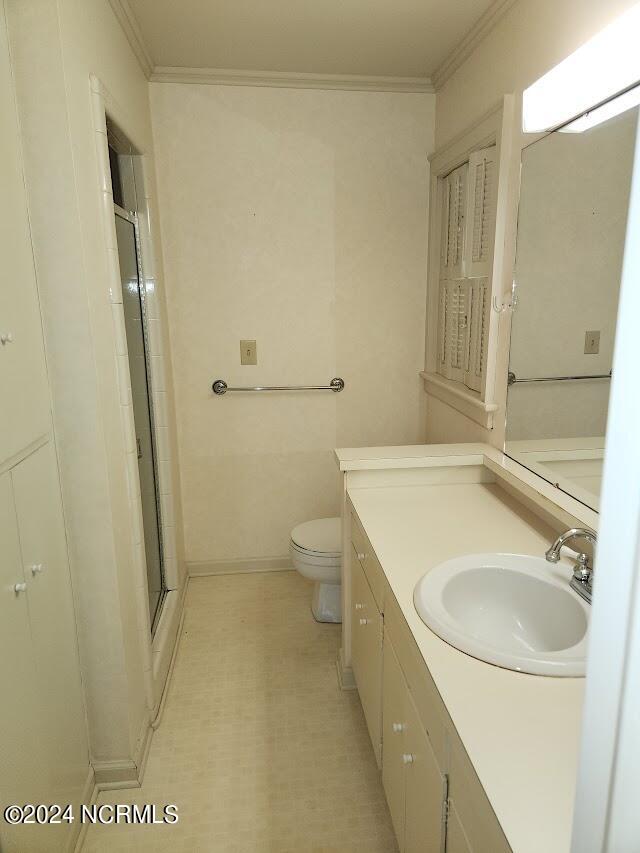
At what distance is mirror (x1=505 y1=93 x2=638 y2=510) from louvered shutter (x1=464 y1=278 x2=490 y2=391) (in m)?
0.19

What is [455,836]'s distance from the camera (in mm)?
931

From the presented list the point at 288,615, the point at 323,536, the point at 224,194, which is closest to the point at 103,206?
the point at 224,194

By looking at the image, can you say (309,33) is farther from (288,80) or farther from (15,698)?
(15,698)

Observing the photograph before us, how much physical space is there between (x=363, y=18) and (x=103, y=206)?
121 centimetres

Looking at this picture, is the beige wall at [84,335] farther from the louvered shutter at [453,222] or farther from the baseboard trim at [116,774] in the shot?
the louvered shutter at [453,222]

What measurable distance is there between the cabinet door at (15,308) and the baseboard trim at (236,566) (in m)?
1.76

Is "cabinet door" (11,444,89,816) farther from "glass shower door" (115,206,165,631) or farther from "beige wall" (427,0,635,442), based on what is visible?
"beige wall" (427,0,635,442)

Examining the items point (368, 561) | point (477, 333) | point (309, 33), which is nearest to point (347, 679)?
point (368, 561)

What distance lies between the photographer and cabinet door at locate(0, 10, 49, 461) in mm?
Result: 1193

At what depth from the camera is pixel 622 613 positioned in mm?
330

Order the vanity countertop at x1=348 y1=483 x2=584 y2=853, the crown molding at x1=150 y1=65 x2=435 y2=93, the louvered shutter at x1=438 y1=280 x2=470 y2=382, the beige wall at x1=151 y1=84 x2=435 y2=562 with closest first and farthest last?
the vanity countertop at x1=348 y1=483 x2=584 y2=853
the louvered shutter at x1=438 y1=280 x2=470 y2=382
the crown molding at x1=150 y1=65 x2=435 y2=93
the beige wall at x1=151 y1=84 x2=435 y2=562

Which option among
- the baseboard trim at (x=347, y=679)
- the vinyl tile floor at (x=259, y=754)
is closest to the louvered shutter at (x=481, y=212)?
the baseboard trim at (x=347, y=679)

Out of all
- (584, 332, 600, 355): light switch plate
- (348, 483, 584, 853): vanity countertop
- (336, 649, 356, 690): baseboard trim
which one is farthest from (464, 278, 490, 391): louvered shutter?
(336, 649, 356, 690): baseboard trim

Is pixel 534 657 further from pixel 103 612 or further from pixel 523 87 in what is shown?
pixel 523 87
